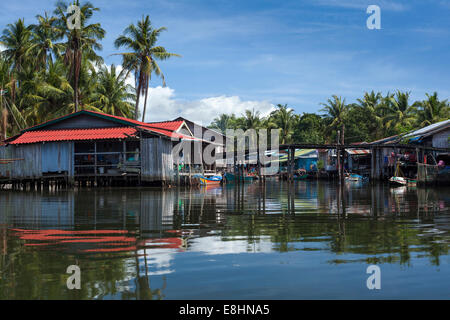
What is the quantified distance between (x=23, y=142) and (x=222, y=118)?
173ft

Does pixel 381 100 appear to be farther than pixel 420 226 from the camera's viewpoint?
Yes

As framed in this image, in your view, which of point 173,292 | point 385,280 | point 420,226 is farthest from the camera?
point 420,226

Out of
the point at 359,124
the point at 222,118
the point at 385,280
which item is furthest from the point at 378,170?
the point at 222,118

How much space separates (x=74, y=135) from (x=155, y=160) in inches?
240

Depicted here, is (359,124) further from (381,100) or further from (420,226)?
(420,226)

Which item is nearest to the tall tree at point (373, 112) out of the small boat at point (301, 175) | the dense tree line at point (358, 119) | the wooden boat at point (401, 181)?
the dense tree line at point (358, 119)

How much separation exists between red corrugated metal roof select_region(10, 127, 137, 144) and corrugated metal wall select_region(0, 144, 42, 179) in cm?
65

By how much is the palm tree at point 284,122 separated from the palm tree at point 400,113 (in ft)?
40.7

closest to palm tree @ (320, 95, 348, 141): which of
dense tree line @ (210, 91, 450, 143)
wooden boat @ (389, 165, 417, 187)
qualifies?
dense tree line @ (210, 91, 450, 143)

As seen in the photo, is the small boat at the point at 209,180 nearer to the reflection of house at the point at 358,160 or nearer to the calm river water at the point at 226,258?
the reflection of house at the point at 358,160

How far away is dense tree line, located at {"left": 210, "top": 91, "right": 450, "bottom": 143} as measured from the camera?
45372 mm

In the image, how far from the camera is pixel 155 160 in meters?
27.4

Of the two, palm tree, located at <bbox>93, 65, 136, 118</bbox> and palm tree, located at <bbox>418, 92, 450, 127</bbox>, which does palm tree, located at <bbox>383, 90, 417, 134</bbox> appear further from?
palm tree, located at <bbox>93, 65, 136, 118</bbox>
